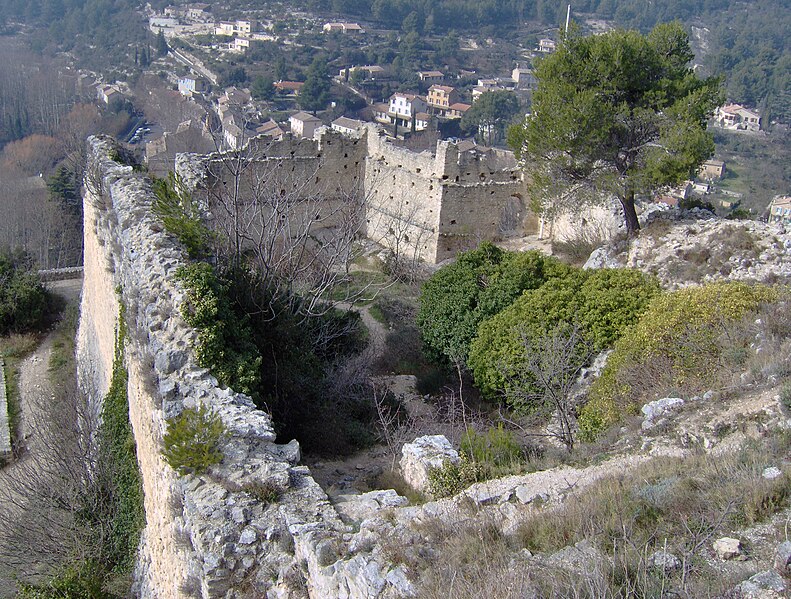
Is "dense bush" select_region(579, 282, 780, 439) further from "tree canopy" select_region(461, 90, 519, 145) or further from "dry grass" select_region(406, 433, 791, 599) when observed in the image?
"tree canopy" select_region(461, 90, 519, 145)

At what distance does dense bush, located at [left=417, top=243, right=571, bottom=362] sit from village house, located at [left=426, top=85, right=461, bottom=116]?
46.7 m

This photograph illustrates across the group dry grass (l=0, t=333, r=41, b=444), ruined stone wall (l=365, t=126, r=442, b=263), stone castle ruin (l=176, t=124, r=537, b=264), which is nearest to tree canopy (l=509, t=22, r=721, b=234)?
stone castle ruin (l=176, t=124, r=537, b=264)

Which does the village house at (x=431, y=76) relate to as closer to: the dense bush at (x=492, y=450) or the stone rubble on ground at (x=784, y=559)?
the dense bush at (x=492, y=450)

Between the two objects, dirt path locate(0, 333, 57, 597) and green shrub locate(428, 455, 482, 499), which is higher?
green shrub locate(428, 455, 482, 499)

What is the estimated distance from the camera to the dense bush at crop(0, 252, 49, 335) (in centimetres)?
1633

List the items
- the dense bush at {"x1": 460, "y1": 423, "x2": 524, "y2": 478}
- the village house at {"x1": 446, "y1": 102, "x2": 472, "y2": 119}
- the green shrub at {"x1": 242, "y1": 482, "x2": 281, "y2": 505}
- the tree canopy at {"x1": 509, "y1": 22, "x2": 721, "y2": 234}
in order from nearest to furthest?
the green shrub at {"x1": 242, "y1": 482, "x2": 281, "y2": 505}, the dense bush at {"x1": 460, "y1": 423, "x2": 524, "y2": 478}, the tree canopy at {"x1": 509, "y1": 22, "x2": 721, "y2": 234}, the village house at {"x1": 446, "y1": 102, "x2": 472, "y2": 119}

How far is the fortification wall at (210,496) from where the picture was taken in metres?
4.68

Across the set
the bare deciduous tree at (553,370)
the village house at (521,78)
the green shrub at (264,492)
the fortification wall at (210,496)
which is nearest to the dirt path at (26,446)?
the fortification wall at (210,496)

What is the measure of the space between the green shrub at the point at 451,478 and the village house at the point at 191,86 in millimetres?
55486

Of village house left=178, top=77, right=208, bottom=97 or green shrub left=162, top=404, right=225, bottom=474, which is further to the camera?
village house left=178, top=77, right=208, bottom=97

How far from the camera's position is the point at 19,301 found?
53.9 ft

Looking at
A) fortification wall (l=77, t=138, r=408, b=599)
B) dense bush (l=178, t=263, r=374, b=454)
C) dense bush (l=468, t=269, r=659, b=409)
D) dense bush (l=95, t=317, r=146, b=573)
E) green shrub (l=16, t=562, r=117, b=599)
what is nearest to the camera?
fortification wall (l=77, t=138, r=408, b=599)

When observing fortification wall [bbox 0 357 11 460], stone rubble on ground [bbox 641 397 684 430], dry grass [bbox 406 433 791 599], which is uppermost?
dry grass [bbox 406 433 791 599]

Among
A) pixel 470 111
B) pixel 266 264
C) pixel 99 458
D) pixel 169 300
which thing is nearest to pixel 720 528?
pixel 169 300
